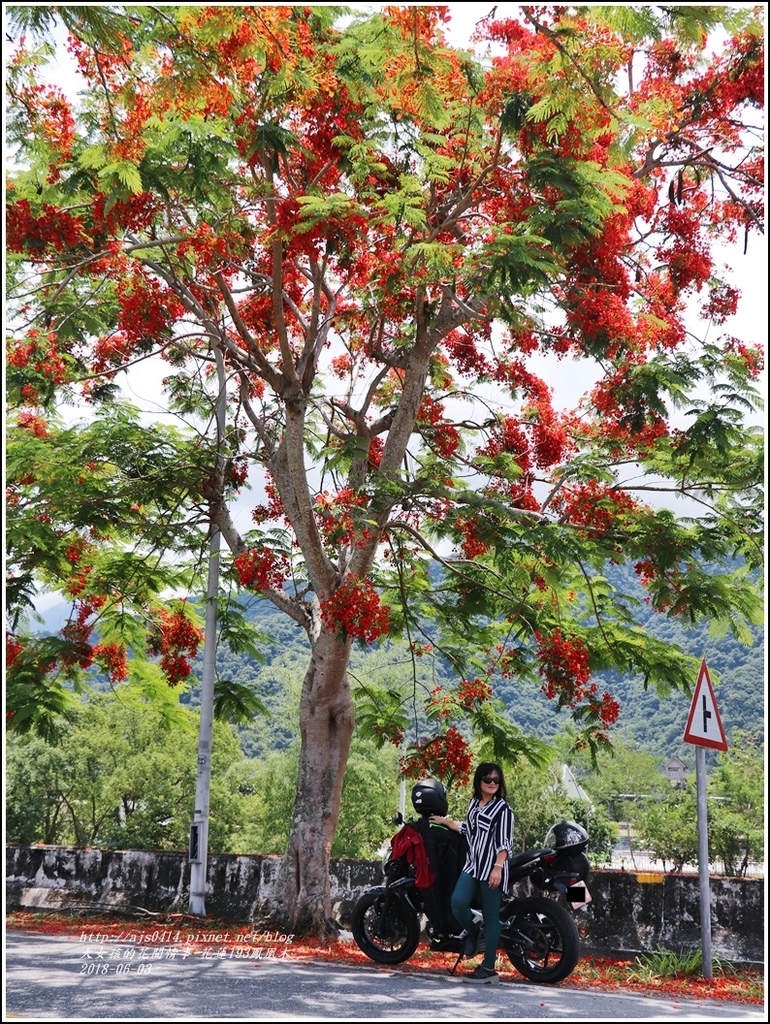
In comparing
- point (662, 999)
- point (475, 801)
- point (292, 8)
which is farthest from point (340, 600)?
point (292, 8)

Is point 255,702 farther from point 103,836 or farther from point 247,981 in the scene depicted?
point 103,836

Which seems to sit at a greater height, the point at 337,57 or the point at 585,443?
the point at 337,57

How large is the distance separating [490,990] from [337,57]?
278 inches

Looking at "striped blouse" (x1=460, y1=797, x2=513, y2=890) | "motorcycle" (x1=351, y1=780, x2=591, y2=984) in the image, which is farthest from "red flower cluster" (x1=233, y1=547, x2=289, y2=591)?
"striped blouse" (x1=460, y1=797, x2=513, y2=890)

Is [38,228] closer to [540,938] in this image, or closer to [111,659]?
[111,659]

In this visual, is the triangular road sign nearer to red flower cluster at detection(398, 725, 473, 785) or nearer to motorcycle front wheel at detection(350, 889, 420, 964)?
motorcycle front wheel at detection(350, 889, 420, 964)

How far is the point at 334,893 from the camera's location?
10148 mm

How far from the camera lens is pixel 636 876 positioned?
881 cm

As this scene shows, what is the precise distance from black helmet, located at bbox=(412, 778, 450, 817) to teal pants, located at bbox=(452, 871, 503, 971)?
652 millimetres

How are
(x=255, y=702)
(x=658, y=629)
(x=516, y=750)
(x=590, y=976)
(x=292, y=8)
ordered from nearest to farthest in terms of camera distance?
(x=590, y=976) → (x=292, y=8) → (x=516, y=750) → (x=255, y=702) → (x=658, y=629)

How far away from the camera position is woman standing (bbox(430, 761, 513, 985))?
692 centimetres

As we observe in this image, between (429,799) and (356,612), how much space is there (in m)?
1.98

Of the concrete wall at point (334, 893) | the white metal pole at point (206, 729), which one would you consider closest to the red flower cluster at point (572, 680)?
the concrete wall at point (334, 893)

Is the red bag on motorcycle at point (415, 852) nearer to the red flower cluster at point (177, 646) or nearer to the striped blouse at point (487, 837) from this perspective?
the striped blouse at point (487, 837)
